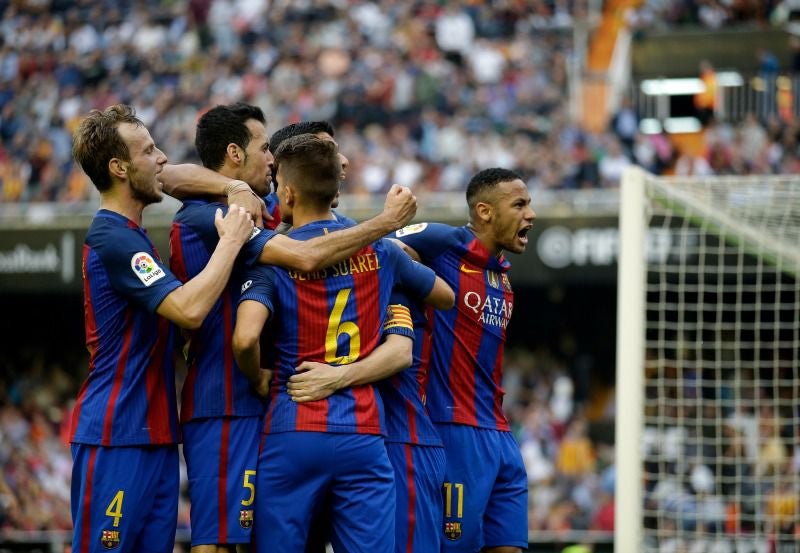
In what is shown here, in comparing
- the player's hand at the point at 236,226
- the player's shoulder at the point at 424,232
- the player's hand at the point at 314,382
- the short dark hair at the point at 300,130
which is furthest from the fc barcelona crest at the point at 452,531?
the short dark hair at the point at 300,130

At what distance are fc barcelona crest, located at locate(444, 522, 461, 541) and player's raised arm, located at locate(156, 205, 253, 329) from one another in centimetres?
159

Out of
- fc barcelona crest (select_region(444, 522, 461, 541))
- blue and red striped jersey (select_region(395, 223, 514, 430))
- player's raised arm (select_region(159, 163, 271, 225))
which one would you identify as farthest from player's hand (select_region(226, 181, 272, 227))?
fc barcelona crest (select_region(444, 522, 461, 541))

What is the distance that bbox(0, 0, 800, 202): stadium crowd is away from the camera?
54.1 feet

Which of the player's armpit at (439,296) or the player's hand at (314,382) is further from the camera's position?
the player's armpit at (439,296)

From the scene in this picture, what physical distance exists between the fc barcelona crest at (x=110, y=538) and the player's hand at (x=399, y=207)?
5.12ft

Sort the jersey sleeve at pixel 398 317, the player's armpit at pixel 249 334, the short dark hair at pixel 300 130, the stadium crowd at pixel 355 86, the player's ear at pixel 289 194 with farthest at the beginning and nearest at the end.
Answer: the stadium crowd at pixel 355 86
the short dark hair at pixel 300 130
the jersey sleeve at pixel 398 317
the player's ear at pixel 289 194
the player's armpit at pixel 249 334

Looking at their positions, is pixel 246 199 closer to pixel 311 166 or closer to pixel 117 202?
pixel 311 166

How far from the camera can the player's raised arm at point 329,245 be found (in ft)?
15.1

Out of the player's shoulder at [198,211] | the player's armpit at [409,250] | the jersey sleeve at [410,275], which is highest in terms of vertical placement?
the player's shoulder at [198,211]

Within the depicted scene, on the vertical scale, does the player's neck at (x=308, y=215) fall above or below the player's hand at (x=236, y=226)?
above

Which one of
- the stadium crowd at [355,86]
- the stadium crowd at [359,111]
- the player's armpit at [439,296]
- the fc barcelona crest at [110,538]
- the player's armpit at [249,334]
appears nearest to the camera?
the player's armpit at [249,334]

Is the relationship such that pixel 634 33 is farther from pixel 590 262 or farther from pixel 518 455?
→ pixel 518 455

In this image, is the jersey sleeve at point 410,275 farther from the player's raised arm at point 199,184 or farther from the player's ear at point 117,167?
the player's ear at point 117,167

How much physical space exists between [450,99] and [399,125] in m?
0.93
